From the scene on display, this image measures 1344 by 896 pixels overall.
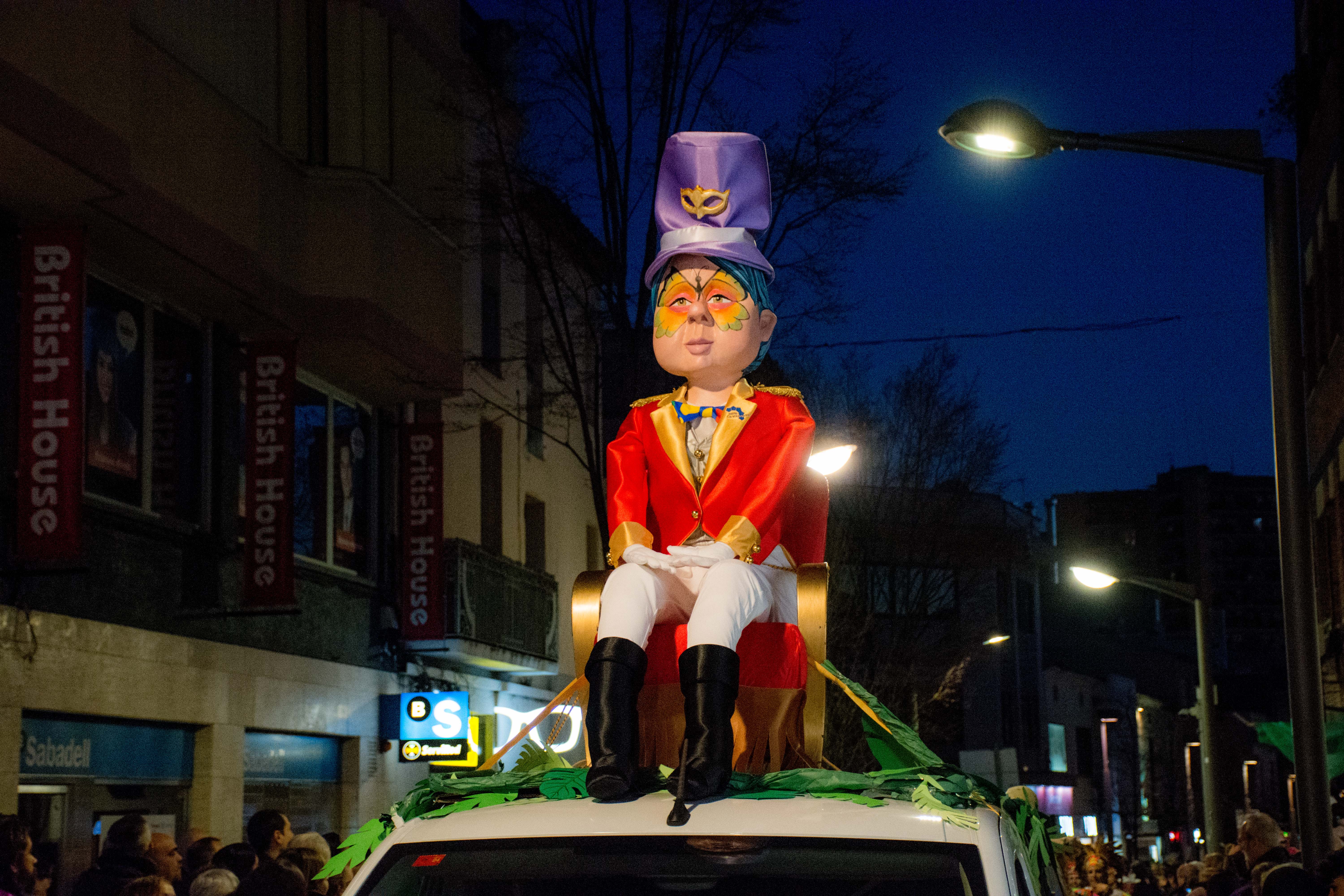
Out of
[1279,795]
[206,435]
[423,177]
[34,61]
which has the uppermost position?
[423,177]

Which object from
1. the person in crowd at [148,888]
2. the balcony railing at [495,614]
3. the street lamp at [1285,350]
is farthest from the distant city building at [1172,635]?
the person in crowd at [148,888]

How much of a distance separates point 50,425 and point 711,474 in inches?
326

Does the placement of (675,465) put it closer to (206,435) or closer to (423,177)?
(206,435)

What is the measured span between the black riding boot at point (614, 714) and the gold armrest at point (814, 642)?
493 mm

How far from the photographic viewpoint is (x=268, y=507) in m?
15.9

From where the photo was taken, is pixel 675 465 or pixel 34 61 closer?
pixel 675 465

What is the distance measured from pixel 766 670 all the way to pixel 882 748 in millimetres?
400

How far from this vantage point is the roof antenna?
3293 millimetres

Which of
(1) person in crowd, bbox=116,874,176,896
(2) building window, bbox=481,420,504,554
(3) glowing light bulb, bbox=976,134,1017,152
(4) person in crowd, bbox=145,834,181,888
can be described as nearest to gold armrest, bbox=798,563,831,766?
(1) person in crowd, bbox=116,874,176,896

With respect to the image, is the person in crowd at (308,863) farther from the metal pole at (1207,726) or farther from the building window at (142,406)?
the metal pole at (1207,726)

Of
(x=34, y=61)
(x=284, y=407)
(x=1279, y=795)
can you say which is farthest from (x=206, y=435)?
(x=1279, y=795)

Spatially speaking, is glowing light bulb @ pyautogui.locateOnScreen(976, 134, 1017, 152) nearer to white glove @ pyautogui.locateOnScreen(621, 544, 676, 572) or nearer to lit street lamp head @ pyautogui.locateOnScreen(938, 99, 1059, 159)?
lit street lamp head @ pyautogui.locateOnScreen(938, 99, 1059, 159)

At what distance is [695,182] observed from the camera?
5.57 metres

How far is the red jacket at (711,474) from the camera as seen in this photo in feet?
16.7
